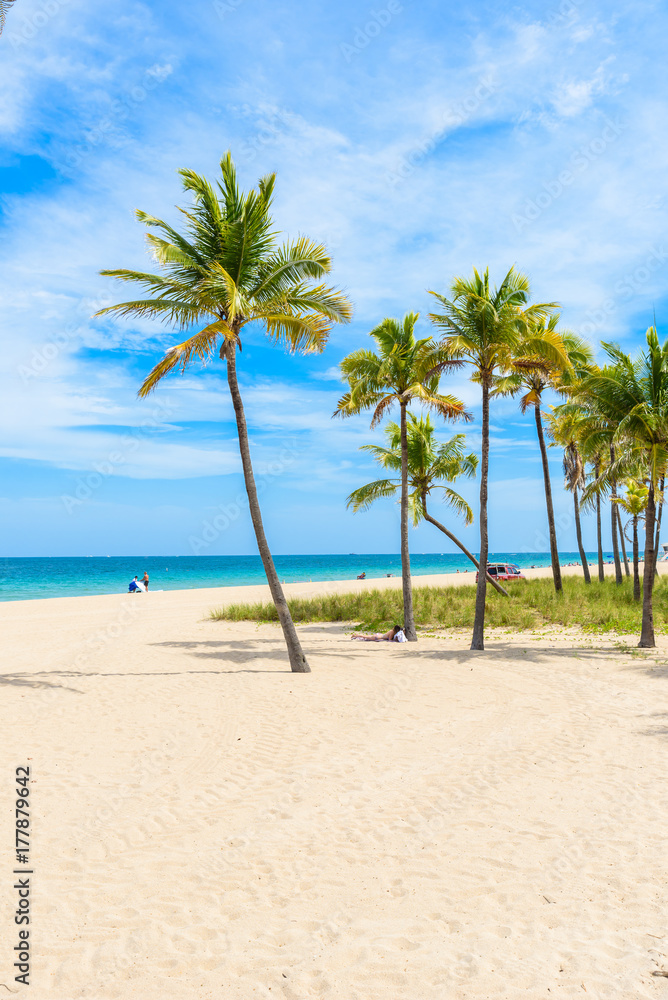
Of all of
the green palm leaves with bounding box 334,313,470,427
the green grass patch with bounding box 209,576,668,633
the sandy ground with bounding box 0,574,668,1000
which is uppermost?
the green palm leaves with bounding box 334,313,470,427

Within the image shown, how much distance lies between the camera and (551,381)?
20938 mm

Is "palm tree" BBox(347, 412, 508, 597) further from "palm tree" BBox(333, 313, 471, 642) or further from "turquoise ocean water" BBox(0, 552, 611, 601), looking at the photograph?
"turquoise ocean water" BBox(0, 552, 611, 601)

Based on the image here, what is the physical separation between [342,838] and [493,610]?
15475 millimetres

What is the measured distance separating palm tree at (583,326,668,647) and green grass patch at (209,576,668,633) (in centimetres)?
336

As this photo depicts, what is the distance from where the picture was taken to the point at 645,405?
13.4m

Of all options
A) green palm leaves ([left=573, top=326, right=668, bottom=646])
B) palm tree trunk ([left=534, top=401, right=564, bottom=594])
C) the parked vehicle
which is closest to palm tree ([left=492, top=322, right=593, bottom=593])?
palm tree trunk ([left=534, top=401, right=564, bottom=594])

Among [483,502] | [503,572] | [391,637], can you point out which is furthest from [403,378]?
[503,572]

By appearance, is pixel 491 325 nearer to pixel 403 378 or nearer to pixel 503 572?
pixel 403 378

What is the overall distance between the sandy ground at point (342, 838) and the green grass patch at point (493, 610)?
7.48 m

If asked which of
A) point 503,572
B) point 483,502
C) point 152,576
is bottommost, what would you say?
point 152,576

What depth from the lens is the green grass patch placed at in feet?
59.4

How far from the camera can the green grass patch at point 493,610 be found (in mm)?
18109

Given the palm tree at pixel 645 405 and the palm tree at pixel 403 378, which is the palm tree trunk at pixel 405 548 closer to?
the palm tree at pixel 403 378

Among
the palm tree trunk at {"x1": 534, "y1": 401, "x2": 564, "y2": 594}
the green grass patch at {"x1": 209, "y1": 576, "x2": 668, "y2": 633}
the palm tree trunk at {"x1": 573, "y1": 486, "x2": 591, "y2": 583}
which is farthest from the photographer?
the palm tree trunk at {"x1": 573, "y1": 486, "x2": 591, "y2": 583}
